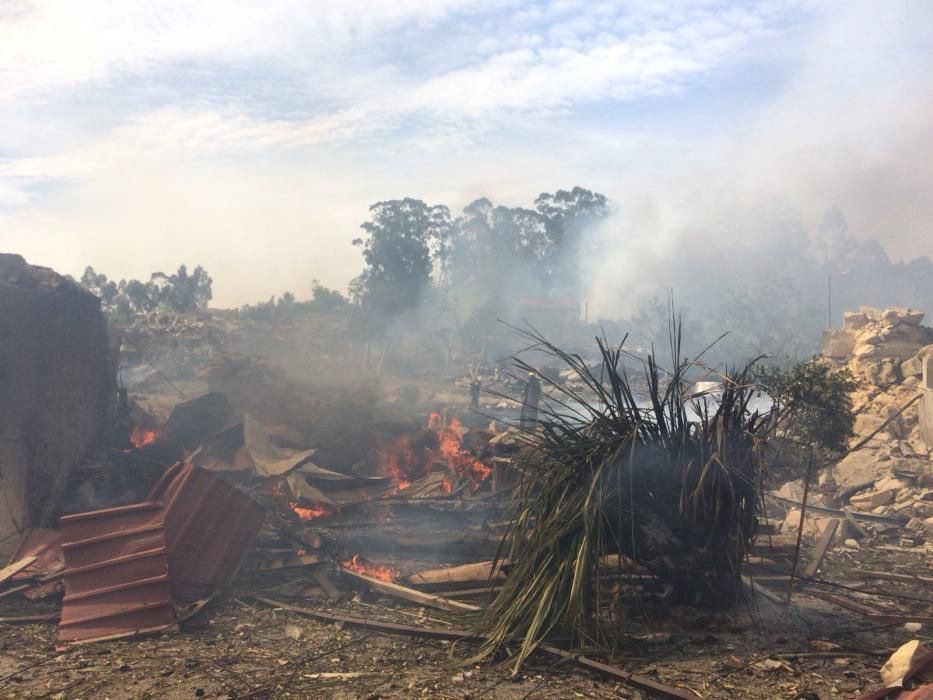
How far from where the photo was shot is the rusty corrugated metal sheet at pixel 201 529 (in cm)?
830

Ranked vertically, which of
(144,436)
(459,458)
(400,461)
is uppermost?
(144,436)

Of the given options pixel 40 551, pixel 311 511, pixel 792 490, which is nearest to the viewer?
pixel 40 551

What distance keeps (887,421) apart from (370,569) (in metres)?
6.97

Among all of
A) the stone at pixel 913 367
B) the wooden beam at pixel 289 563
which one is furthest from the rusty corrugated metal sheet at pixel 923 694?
the stone at pixel 913 367

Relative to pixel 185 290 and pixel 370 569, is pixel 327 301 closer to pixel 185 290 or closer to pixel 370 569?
pixel 185 290

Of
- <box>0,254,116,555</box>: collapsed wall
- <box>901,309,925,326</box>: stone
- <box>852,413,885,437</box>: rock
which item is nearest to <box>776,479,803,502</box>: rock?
<box>852,413,885,437</box>: rock

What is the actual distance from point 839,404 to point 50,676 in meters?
12.6

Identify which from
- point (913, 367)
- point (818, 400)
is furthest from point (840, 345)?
point (818, 400)

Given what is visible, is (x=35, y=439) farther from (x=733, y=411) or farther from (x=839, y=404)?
(x=839, y=404)

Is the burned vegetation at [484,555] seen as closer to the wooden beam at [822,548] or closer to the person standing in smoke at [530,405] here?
the wooden beam at [822,548]

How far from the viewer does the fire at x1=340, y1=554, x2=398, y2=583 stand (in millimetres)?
9055

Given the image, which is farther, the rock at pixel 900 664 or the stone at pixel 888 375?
the stone at pixel 888 375

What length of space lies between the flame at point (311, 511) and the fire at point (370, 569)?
8.17 ft

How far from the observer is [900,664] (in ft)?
17.2
